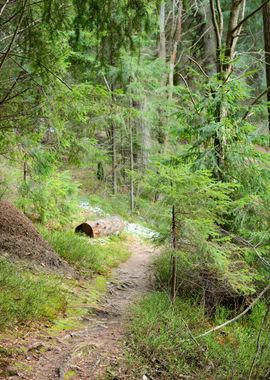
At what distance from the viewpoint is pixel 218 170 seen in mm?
7270

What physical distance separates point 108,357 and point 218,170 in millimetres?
4072

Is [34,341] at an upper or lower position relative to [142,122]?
lower

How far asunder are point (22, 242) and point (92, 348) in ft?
11.4

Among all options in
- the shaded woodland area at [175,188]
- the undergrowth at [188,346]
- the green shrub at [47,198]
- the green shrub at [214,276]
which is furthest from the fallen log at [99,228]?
the undergrowth at [188,346]

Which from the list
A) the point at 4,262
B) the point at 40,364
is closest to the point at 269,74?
the point at 4,262

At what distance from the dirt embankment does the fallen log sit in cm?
369

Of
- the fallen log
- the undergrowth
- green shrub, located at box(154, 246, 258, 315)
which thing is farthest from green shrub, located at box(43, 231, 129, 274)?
the undergrowth

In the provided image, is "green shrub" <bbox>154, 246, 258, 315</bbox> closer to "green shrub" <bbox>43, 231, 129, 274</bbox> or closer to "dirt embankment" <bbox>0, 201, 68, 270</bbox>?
"green shrub" <bbox>43, 231, 129, 274</bbox>

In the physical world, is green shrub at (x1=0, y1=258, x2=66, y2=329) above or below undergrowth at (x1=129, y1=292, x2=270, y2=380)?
above

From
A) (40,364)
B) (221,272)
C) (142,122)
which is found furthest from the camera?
(142,122)

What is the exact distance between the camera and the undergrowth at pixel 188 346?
4.55m

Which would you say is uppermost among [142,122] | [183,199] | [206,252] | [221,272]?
[142,122]

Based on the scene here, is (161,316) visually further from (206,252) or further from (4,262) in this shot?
(4,262)

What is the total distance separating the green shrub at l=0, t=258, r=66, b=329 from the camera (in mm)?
4879
